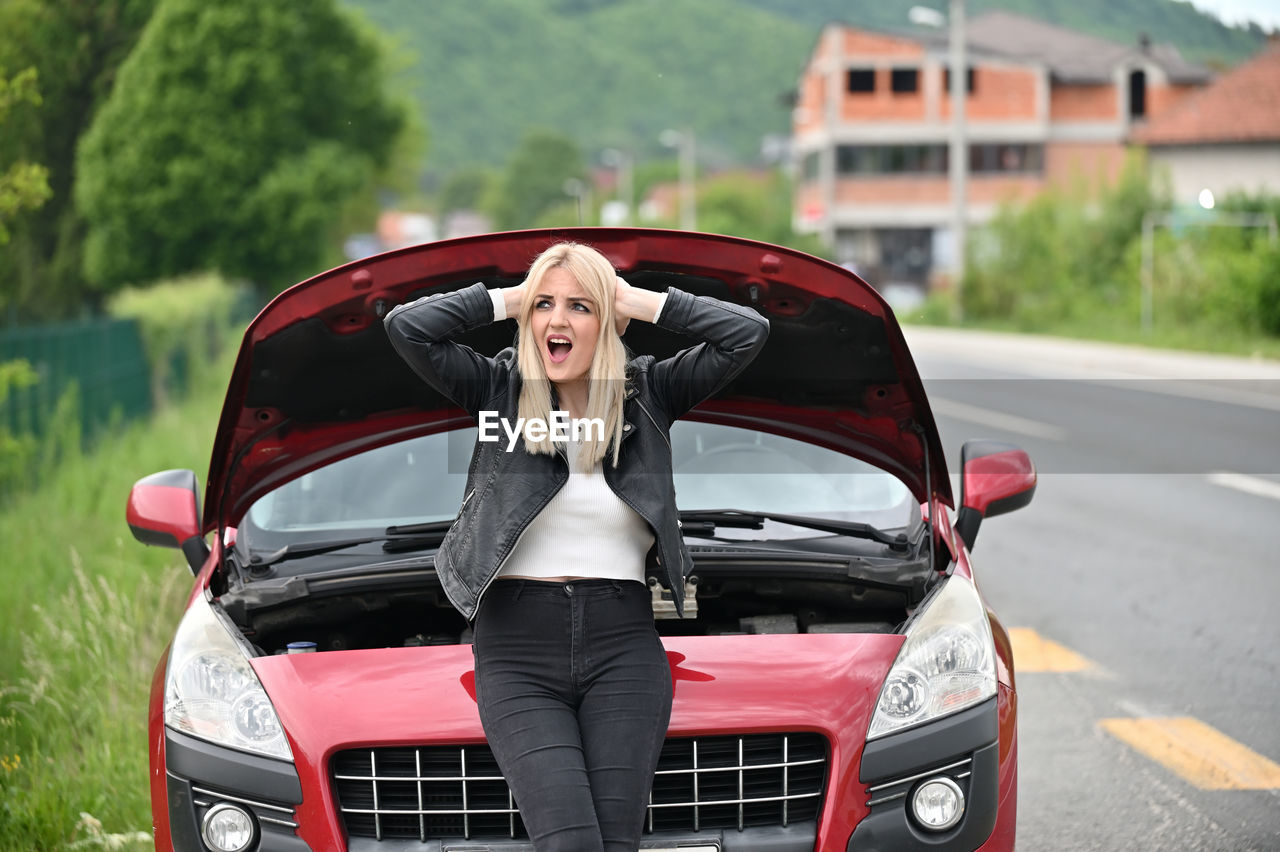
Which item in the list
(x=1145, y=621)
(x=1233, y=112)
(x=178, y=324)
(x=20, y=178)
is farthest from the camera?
(x=1233, y=112)

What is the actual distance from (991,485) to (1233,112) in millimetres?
46698

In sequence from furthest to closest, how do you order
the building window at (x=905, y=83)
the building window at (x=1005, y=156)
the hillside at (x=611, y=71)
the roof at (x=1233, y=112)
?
the hillside at (x=611, y=71) < the building window at (x=1005, y=156) < the building window at (x=905, y=83) < the roof at (x=1233, y=112)

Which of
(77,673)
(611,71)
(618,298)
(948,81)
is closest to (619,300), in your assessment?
(618,298)

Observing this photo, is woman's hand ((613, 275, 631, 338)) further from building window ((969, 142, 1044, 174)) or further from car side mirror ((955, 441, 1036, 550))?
building window ((969, 142, 1044, 174))

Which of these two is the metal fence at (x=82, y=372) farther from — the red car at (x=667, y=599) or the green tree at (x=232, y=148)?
the red car at (x=667, y=599)

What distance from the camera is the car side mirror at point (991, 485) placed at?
423 cm

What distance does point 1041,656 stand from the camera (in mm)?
6934

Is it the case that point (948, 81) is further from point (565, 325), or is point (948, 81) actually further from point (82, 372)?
point (565, 325)

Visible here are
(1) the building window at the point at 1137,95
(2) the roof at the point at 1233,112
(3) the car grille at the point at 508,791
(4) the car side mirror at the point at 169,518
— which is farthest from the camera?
(1) the building window at the point at 1137,95

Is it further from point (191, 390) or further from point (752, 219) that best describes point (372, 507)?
point (752, 219)

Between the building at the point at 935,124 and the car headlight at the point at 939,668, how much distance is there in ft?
236

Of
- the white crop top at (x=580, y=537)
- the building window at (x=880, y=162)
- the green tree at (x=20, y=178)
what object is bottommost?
the white crop top at (x=580, y=537)

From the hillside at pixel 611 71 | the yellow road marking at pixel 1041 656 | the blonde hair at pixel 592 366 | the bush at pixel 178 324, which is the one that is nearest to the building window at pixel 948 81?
the bush at pixel 178 324

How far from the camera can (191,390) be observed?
64.5ft
